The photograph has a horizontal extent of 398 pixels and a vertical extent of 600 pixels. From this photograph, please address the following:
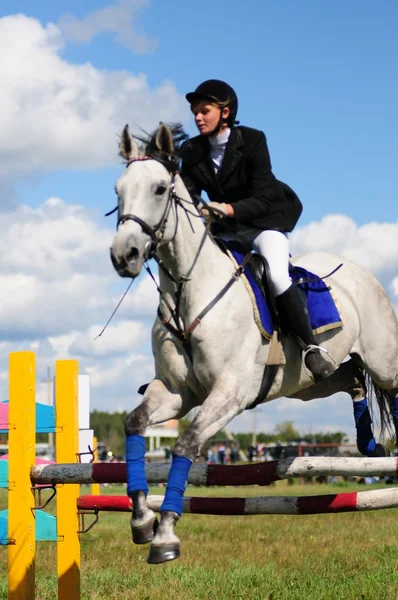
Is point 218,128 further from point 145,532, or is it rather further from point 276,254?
point 145,532

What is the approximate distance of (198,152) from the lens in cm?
589

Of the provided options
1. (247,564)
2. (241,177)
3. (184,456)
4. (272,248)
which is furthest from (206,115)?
(247,564)

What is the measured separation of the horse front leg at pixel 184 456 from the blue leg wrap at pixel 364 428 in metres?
2.13

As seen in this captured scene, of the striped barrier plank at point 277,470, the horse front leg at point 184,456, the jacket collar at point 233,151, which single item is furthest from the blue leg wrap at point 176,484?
the jacket collar at point 233,151

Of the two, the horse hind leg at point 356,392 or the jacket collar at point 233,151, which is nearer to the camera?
the jacket collar at point 233,151

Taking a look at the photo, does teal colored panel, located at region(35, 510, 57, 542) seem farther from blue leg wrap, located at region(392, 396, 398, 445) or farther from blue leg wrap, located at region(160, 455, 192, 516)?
blue leg wrap, located at region(392, 396, 398, 445)

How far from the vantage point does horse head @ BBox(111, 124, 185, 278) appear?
466cm

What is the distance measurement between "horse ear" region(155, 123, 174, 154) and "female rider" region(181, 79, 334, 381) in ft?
1.70

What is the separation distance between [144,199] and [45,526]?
2.85 metres

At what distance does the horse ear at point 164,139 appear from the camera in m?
5.12

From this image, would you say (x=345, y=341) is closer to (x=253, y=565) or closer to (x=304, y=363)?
(x=304, y=363)

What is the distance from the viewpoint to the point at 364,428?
7.06 metres

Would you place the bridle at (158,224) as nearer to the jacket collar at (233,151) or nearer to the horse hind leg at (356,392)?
the jacket collar at (233,151)

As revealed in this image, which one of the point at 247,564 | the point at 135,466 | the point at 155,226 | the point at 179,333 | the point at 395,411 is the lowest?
the point at 247,564
